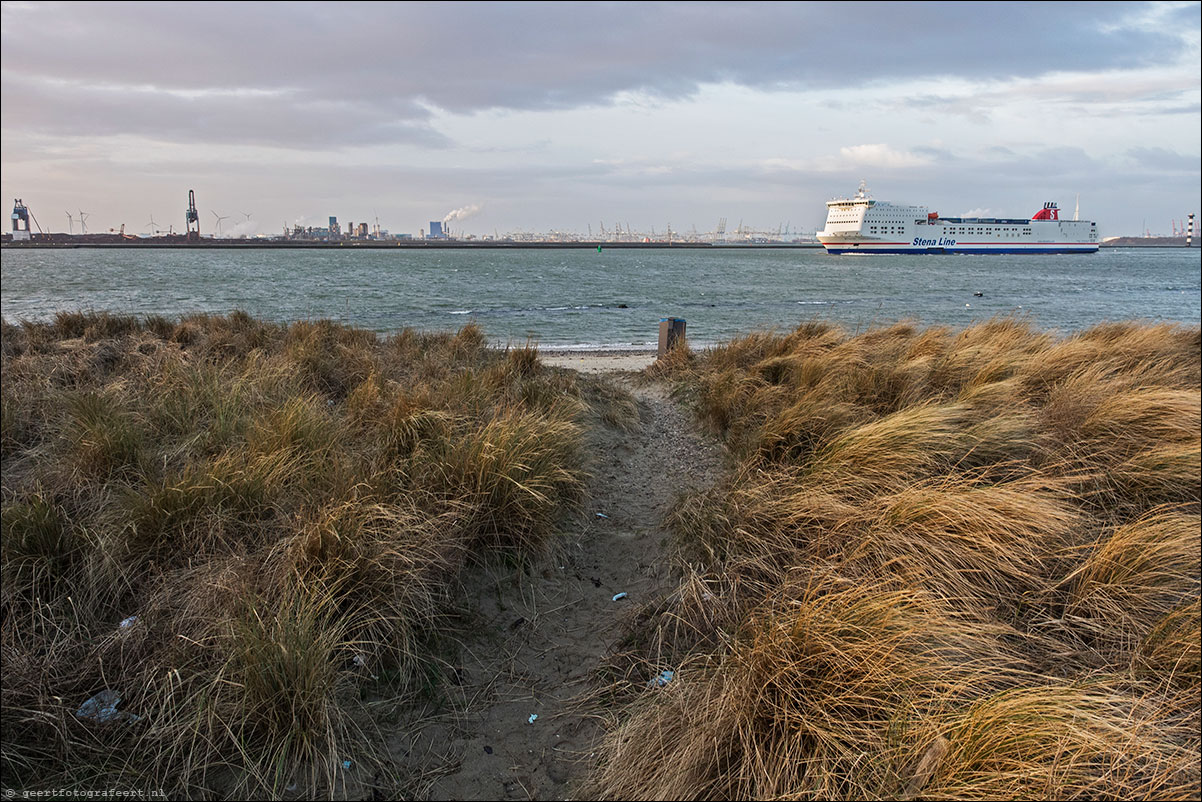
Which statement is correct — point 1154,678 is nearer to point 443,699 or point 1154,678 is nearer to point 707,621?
point 707,621

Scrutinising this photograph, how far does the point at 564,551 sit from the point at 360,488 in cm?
120

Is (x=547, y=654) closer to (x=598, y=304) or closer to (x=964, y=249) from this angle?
(x=598, y=304)

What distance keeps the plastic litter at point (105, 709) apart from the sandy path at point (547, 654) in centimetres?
106

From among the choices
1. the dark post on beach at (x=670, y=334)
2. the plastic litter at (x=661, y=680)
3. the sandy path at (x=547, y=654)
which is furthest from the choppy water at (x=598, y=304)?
the plastic litter at (x=661, y=680)


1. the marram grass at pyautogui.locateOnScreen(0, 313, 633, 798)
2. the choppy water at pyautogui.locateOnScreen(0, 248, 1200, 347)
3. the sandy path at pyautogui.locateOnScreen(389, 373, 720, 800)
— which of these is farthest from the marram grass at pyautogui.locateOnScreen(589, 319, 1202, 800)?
the choppy water at pyautogui.locateOnScreen(0, 248, 1200, 347)

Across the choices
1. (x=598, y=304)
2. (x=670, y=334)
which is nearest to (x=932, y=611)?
(x=670, y=334)

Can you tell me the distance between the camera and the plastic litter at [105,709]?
8.51ft

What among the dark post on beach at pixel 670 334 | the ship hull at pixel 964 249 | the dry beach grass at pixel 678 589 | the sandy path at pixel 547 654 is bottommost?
the sandy path at pixel 547 654

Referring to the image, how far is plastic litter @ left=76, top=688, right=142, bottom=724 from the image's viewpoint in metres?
2.59

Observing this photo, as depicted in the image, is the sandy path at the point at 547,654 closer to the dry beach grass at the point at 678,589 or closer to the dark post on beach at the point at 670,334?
the dry beach grass at the point at 678,589

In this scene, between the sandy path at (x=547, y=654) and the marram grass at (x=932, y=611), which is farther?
the sandy path at (x=547, y=654)

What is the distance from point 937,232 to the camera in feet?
318

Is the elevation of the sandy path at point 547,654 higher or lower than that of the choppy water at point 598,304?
lower

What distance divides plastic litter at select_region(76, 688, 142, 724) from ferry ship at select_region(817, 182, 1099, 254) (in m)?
102
